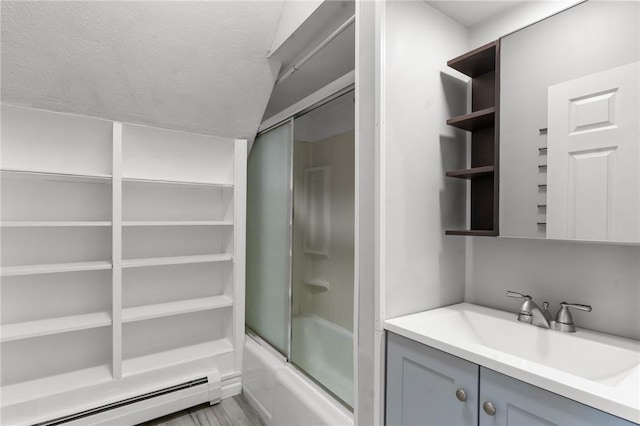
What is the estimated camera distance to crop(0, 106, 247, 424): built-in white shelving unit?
1882 millimetres

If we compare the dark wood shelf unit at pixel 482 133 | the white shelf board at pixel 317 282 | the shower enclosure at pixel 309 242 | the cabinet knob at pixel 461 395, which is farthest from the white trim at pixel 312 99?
the cabinet knob at pixel 461 395

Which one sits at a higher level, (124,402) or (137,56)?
(137,56)

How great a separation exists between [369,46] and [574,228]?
3.09 feet

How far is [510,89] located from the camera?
4.00 ft

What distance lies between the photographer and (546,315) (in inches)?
43.4

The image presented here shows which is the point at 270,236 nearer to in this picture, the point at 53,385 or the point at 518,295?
the point at 53,385

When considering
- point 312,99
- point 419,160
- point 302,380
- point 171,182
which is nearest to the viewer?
point 419,160

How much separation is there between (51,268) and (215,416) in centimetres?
135

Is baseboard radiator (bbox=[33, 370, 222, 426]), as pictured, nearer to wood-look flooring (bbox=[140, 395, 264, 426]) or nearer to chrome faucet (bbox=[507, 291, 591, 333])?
wood-look flooring (bbox=[140, 395, 264, 426])

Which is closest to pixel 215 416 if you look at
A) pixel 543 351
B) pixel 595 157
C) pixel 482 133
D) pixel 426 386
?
pixel 426 386

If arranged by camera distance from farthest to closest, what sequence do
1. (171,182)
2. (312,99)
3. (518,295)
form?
1. (171,182)
2. (312,99)
3. (518,295)

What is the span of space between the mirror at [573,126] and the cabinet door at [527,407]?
20.9 inches

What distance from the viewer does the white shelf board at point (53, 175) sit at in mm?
1721

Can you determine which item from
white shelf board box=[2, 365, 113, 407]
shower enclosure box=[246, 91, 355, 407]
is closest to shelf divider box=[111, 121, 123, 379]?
white shelf board box=[2, 365, 113, 407]
